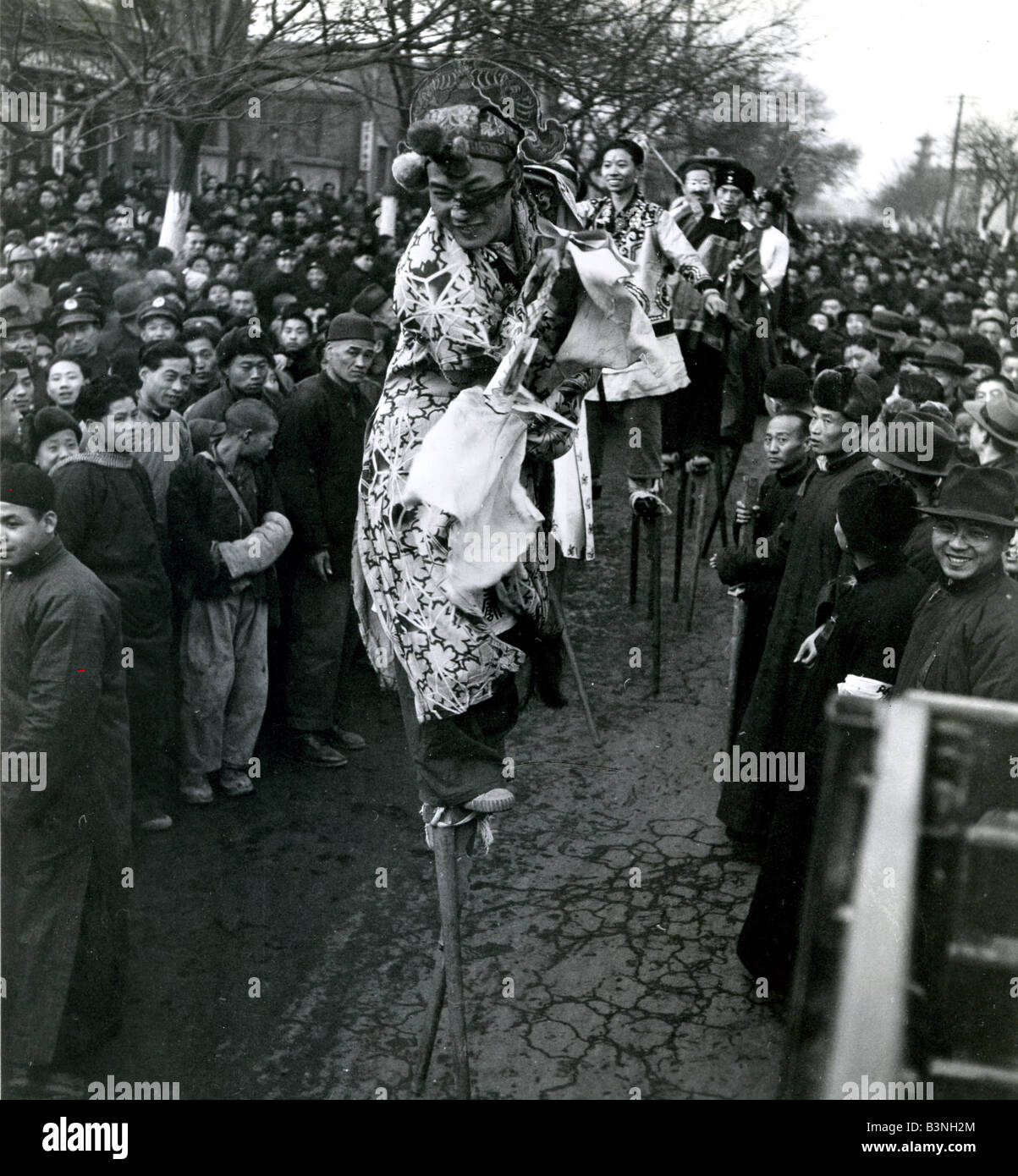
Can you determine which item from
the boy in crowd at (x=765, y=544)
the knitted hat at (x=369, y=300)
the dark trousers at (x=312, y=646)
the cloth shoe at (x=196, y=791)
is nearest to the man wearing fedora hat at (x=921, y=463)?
the boy in crowd at (x=765, y=544)

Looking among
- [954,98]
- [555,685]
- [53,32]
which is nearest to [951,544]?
[555,685]

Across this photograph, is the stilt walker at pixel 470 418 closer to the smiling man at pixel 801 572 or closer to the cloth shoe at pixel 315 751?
the smiling man at pixel 801 572

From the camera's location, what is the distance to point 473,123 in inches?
121


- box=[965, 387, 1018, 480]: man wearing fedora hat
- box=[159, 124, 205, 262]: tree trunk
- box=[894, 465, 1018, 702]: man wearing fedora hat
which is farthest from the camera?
box=[159, 124, 205, 262]: tree trunk

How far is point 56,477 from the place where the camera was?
5.57m

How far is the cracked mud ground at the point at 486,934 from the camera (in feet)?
13.8

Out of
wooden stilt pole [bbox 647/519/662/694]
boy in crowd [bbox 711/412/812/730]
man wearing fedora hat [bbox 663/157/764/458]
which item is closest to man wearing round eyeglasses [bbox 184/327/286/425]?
wooden stilt pole [bbox 647/519/662/694]

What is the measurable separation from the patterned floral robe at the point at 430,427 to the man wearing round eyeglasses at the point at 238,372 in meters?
3.69

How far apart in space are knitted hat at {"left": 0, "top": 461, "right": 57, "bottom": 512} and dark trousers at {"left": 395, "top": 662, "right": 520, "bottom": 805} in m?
1.79

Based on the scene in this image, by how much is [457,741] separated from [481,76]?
1.69 meters

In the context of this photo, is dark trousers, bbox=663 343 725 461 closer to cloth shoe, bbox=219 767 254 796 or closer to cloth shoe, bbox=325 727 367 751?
cloth shoe, bbox=325 727 367 751

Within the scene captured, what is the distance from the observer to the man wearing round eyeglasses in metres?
6.90

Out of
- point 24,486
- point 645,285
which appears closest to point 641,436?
point 645,285

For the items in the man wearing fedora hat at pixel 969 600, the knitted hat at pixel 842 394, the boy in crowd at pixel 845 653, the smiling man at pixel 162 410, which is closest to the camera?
the man wearing fedora hat at pixel 969 600
